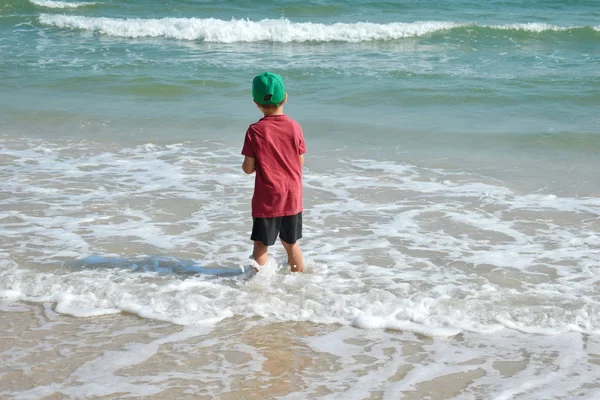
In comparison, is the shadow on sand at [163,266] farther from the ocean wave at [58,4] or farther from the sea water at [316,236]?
the ocean wave at [58,4]

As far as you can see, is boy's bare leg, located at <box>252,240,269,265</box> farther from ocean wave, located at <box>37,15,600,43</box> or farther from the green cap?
ocean wave, located at <box>37,15,600,43</box>

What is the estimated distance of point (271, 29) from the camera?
704 inches

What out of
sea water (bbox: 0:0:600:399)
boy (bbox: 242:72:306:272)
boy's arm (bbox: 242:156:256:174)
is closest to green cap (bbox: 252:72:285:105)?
boy (bbox: 242:72:306:272)

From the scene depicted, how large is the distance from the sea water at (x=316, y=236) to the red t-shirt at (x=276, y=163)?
1.66 ft

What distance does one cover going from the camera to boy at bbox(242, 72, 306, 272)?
15.2ft

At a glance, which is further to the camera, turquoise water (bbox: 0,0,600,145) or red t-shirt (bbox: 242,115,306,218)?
turquoise water (bbox: 0,0,600,145)

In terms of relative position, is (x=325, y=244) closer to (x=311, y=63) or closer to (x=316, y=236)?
(x=316, y=236)

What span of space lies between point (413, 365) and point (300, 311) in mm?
879

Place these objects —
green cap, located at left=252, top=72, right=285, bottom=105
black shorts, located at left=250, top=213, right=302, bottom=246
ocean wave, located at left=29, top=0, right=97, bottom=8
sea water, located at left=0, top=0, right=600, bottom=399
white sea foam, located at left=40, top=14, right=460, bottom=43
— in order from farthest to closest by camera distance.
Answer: ocean wave, located at left=29, top=0, right=97, bottom=8 → white sea foam, located at left=40, top=14, right=460, bottom=43 → black shorts, located at left=250, top=213, right=302, bottom=246 → green cap, located at left=252, top=72, right=285, bottom=105 → sea water, located at left=0, top=0, right=600, bottom=399

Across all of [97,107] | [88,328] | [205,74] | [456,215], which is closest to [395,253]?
[456,215]

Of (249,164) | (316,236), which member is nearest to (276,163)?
(249,164)

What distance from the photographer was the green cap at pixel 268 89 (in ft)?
14.9

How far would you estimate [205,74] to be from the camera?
42.7ft

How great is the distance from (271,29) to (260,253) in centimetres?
1353
